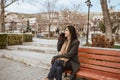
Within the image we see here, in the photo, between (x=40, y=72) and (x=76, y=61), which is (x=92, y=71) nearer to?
(x=76, y=61)

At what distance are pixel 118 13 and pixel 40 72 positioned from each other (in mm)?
21656

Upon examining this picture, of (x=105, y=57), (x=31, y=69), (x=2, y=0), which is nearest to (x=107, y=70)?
(x=105, y=57)

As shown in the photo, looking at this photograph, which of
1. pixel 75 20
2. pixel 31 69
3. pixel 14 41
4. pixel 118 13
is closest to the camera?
pixel 31 69

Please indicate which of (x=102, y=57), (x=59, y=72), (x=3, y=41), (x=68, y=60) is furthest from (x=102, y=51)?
(x=3, y=41)

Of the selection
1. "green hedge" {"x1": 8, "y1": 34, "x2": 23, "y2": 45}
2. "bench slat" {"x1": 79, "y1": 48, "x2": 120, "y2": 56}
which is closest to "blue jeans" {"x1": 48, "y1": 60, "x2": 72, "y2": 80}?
"bench slat" {"x1": 79, "y1": 48, "x2": 120, "y2": 56}

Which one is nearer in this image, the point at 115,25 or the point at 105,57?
the point at 105,57

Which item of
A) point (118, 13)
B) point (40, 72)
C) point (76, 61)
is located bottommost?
point (40, 72)

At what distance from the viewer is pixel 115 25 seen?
28312 millimetres

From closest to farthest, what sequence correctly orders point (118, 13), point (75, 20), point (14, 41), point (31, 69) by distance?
point (31, 69) → point (14, 41) → point (118, 13) → point (75, 20)

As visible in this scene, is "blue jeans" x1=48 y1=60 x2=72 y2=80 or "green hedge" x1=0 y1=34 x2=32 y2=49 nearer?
"blue jeans" x1=48 y1=60 x2=72 y2=80

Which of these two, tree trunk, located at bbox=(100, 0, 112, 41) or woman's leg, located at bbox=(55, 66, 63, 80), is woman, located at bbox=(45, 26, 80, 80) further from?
tree trunk, located at bbox=(100, 0, 112, 41)

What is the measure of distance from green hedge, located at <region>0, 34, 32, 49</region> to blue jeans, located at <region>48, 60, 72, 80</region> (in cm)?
1015

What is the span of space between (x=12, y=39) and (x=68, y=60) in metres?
11.5

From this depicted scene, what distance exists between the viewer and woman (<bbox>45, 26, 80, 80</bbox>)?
5.96m
